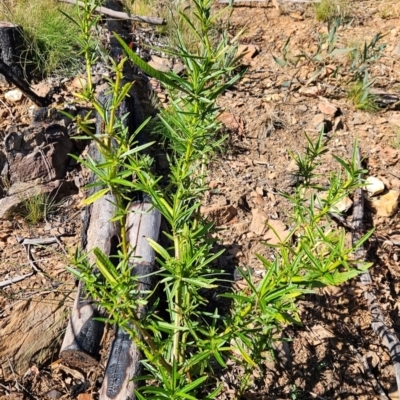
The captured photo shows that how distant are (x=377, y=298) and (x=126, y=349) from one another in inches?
53.3

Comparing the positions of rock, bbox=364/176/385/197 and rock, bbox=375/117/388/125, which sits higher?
rock, bbox=375/117/388/125

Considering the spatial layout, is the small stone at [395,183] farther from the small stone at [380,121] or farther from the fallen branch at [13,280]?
the fallen branch at [13,280]

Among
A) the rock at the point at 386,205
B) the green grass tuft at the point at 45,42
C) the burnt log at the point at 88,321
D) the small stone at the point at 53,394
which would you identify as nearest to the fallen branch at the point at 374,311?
the rock at the point at 386,205

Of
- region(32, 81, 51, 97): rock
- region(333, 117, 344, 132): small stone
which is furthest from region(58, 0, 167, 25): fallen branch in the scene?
region(333, 117, 344, 132): small stone

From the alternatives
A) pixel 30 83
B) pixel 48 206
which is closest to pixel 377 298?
pixel 48 206

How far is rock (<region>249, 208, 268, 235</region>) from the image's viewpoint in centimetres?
297

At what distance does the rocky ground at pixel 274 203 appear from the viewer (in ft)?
7.72

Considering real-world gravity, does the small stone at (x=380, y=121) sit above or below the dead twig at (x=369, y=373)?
above

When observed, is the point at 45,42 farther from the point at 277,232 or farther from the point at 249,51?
the point at 277,232

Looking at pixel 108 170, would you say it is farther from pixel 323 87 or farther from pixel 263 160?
pixel 323 87

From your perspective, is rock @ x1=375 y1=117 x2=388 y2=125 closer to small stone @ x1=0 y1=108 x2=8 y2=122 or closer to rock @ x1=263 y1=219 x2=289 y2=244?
rock @ x1=263 y1=219 x2=289 y2=244

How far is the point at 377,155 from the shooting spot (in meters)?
3.44

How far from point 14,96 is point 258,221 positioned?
2058mm

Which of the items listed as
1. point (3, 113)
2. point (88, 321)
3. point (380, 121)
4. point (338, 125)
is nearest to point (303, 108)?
point (338, 125)
